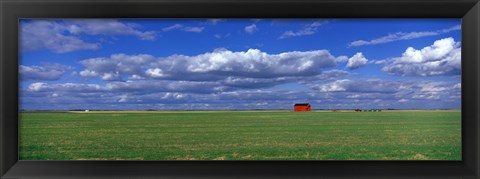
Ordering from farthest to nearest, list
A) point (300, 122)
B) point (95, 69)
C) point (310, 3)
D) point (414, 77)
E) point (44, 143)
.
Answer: point (300, 122) → point (414, 77) → point (95, 69) → point (44, 143) → point (310, 3)

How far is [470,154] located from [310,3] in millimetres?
904

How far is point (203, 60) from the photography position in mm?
2697

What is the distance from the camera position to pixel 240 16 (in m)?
1.60

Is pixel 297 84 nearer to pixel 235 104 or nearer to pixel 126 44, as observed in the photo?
pixel 235 104

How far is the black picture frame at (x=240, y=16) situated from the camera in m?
1.57

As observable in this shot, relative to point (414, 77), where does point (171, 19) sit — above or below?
above

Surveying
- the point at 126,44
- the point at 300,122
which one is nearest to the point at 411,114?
the point at 126,44

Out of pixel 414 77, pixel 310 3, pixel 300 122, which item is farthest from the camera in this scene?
pixel 300 122

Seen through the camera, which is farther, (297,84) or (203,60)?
(297,84)

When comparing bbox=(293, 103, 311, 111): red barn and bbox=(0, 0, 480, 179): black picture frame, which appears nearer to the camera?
bbox=(0, 0, 480, 179): black picture frame

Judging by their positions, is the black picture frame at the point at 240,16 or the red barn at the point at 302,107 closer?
the black picture frame at the point at 240,16

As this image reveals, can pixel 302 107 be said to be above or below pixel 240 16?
below

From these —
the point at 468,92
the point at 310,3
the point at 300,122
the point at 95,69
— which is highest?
the point at 310,3

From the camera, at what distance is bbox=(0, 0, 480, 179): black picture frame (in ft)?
5.16
